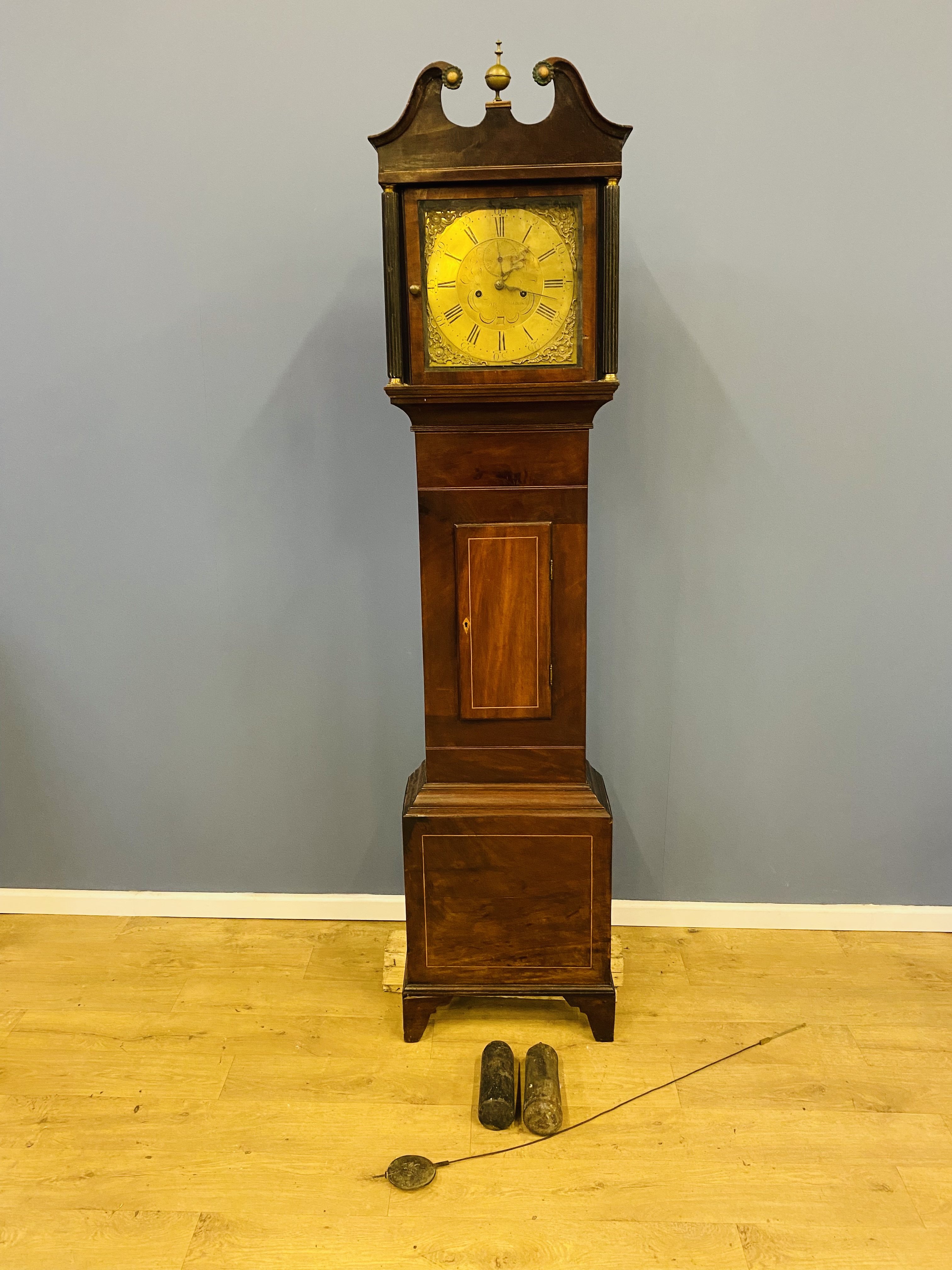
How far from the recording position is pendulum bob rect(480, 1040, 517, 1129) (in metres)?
1.84

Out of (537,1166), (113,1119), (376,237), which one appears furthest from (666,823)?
(376,237)

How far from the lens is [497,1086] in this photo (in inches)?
74.9

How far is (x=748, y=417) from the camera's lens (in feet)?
7.43

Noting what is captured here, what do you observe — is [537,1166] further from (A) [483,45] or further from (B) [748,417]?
(A) [483,45]

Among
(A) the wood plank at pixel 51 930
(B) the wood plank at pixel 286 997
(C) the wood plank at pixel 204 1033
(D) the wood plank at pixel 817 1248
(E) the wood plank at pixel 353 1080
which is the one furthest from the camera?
(A) the wood plank at pixel 51 930

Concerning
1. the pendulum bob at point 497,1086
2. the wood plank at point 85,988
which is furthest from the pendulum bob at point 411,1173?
the wood plank at point 85,988

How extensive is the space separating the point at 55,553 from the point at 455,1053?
66.8 inches

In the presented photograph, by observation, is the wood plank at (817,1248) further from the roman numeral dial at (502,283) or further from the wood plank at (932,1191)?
the roman numeral dial at (502,283)

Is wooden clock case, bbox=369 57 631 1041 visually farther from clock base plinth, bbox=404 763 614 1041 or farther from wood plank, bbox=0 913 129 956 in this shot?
wood plank, bbox=0 913 129 956

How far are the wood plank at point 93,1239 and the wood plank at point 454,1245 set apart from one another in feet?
0.15

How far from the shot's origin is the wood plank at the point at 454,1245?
1.57 metres

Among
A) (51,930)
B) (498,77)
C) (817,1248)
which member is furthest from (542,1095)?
(498,77)

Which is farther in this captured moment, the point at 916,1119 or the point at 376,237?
the point at 376,237

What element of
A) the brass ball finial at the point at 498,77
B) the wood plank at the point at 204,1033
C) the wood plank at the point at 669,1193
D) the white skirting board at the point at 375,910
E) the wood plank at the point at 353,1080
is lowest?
the wood plank at the point at 669,1193
